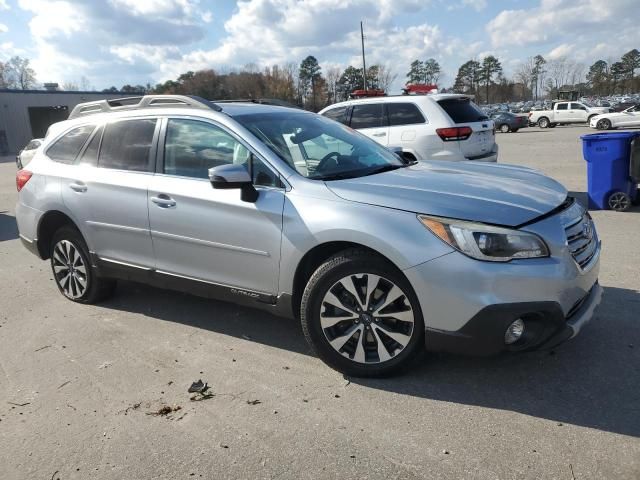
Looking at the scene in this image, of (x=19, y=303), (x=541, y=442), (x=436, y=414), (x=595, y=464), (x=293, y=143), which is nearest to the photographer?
(x=595, y=464)

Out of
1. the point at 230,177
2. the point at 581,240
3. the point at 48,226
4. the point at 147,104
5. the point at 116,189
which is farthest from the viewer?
the point at 48,226

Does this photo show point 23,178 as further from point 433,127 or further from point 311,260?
point 433,127

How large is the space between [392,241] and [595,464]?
1.46 meters

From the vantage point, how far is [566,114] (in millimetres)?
35969

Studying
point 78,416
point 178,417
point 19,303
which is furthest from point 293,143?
point 19,303

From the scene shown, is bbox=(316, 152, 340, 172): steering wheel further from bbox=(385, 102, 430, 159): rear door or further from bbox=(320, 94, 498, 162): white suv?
bbox=(385, 102, 430, 159): rear door

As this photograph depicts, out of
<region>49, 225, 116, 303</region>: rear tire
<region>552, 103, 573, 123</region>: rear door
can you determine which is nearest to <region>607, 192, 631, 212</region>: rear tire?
<region>49, 225, 116, 303</region>: rear tire

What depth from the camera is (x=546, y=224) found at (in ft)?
10.0

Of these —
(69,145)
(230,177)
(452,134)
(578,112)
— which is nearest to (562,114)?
(578,112)

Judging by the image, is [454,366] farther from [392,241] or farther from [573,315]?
[392,241]

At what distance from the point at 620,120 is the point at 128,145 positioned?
100ft

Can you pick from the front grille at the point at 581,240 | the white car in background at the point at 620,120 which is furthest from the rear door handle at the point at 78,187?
the white car in background at the point at 620,120

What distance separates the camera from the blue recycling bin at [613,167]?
25.5ft

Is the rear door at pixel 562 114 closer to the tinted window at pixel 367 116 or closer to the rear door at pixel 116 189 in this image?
the tinted window at pixel 367 116
